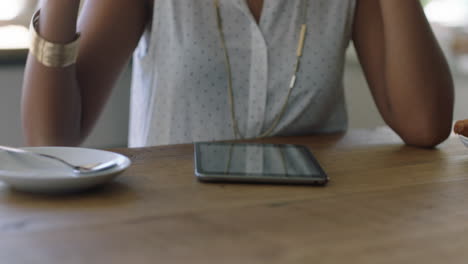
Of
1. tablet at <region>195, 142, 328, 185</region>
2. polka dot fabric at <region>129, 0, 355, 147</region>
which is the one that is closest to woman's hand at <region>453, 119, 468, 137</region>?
tablet at <region>195, 142, 328, 185</region>

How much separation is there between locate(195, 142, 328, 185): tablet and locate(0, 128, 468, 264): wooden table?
0.01 meters

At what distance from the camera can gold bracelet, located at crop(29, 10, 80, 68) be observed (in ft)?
3.33

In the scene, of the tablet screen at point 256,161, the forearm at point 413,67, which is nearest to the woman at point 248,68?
the forearm at point 413,67

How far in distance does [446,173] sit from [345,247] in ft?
1.26

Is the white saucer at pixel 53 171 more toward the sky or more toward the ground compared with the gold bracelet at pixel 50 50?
more toward the ground

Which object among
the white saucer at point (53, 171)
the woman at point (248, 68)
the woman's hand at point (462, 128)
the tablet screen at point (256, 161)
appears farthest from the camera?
the woman at point (248, 68)

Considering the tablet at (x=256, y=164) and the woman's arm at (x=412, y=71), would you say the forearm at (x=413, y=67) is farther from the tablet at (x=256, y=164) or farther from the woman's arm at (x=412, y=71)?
the tablet at (x=256, y=164)

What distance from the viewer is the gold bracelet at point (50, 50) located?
1015 mm

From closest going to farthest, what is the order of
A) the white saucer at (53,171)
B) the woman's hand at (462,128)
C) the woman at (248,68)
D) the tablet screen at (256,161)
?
the white saucer at (53,171) < the tablet screen at (256,161) < the woman's hand at (462,128) < the woman at (248,68)

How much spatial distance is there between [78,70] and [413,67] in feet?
2.09

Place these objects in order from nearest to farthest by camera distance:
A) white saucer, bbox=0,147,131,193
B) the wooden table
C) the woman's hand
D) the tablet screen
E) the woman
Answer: the wooden table
white saucer, bbox=0,147,131,193
the tablet screen
the woman's hand
the woman

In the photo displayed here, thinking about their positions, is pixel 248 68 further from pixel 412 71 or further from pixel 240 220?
pixel 240 220

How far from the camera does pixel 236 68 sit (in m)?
1.29

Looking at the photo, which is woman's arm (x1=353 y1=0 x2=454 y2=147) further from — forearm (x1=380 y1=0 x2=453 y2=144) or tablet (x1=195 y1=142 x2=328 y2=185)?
tablet (x1=195 y1=142 x2=328 y2=185)
